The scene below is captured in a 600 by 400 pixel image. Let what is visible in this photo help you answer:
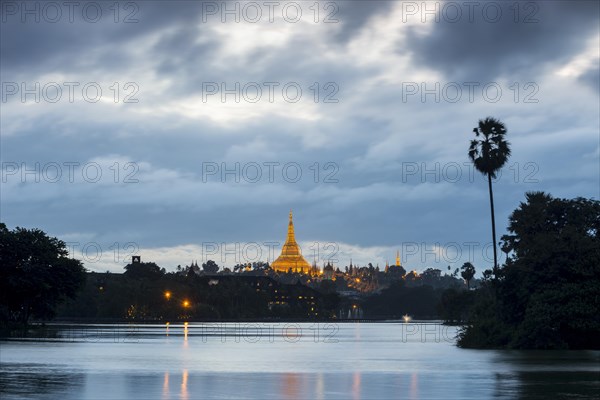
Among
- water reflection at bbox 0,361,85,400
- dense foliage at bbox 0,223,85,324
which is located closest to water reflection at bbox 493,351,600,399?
water reflection at bbox 0,361,85,400

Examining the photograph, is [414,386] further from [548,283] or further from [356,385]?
[548,283]

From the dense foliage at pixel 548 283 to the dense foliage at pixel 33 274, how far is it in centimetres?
5105

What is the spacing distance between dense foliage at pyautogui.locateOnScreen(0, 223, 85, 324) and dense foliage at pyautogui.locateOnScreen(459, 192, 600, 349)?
5105 centimetres

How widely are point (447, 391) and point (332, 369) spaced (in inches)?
584

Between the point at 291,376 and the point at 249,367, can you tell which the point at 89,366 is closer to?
the point at 249,367

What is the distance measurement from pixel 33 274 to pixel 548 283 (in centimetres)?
6153

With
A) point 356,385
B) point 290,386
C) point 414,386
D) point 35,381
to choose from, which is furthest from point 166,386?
point 414,386

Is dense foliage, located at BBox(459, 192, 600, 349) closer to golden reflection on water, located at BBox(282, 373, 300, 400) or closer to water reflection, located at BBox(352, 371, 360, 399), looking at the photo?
water reflection, located at BBox(352, 371, 360, 399)

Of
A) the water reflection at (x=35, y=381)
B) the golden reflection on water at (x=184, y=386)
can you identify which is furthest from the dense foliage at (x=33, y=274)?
the golden reflection on water at (x=184, y=386)

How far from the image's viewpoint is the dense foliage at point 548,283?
75250 mm

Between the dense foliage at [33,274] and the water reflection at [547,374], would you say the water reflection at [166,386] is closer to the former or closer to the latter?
the water reflection at [547,374]

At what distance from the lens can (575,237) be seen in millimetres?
78750

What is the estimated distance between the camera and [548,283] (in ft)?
255

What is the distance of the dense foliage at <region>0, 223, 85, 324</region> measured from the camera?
115m
